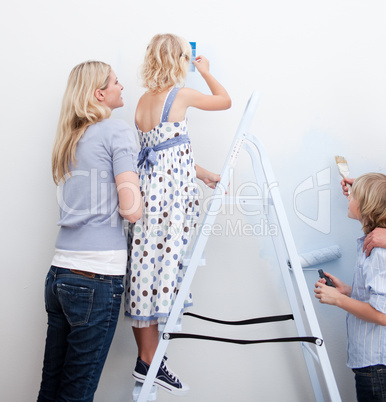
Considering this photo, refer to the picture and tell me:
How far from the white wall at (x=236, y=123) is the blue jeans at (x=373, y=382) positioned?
0.31 m

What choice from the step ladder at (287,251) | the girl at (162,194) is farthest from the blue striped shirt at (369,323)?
the girl at (162,194)

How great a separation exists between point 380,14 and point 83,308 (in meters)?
1.43

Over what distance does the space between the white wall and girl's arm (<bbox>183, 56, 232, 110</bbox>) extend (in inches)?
5.6

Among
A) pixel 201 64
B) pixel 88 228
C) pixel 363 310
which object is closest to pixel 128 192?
pixel 88 228

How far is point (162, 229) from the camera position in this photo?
1.34 metres

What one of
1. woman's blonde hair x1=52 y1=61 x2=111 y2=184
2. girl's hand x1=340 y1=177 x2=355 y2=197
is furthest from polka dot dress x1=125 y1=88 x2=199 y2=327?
girl's hand x1=340 y1=177 x2=355 y2=197

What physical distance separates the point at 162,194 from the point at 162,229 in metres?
0.11

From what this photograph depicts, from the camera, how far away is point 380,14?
1557 millimetres

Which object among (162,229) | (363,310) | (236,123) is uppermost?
(236,123)

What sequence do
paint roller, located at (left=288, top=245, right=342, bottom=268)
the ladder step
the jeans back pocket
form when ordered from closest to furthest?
the jeans back pocket → the ladder step → paint roller, located at (left=288, top=245, right=342, bottom=268)

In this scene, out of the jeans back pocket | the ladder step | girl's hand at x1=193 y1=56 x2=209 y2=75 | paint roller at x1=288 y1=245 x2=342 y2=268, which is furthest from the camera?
paint roller at x1=288 y1=245 x2=342 y2=268

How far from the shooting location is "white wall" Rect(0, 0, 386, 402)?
1563 millimetres

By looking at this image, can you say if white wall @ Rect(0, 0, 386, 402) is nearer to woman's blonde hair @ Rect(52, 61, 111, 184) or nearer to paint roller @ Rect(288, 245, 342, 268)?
paint roller @ Rect(288, 245, 342, 268)

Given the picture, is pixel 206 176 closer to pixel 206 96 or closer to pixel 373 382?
pixel 206 96
